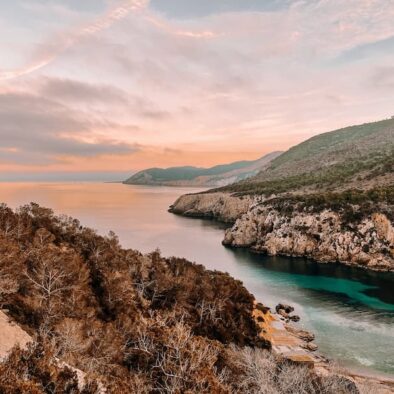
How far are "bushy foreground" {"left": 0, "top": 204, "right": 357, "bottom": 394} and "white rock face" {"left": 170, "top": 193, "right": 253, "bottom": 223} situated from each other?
9948 centimetres

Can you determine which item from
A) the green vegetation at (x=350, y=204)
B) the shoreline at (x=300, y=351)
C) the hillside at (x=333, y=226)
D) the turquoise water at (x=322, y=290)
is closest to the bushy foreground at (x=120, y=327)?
the shoreline at (x=300, y=351)

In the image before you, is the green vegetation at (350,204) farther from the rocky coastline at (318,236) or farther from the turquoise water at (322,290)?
the turquoise water at (322,290)

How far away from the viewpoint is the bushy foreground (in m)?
16.8

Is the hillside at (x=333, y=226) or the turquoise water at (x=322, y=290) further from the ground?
the hillside at (x=333, y=226)

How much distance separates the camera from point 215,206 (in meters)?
168

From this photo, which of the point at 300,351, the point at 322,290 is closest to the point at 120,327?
the point at 300,351

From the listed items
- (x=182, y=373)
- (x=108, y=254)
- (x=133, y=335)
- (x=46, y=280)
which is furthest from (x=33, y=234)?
(x=182, y=373)

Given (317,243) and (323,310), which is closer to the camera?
(323,310)

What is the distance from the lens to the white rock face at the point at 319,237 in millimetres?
78062

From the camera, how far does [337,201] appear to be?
91.9 metres

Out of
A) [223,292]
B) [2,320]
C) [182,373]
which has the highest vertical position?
[2,320]

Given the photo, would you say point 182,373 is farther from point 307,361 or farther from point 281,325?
point 281,325

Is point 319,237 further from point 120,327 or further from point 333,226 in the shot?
point 120,327

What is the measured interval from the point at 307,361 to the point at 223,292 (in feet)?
42.6
